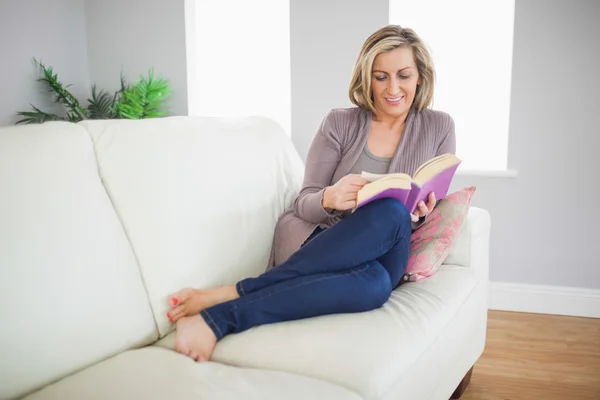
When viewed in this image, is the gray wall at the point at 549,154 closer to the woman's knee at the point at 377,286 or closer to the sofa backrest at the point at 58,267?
the woman's knee at the point at 377,286

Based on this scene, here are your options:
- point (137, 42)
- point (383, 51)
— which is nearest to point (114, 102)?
point (137, 42)

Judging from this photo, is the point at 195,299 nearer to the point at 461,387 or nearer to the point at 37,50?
the point at 461,387

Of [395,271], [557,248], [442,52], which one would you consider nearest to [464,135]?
[442,52]

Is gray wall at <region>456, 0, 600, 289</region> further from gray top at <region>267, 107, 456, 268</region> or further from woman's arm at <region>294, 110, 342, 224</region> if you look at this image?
woman's arm at <region>294, 110, 342, 224</region>

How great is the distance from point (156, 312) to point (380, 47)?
1.12 m

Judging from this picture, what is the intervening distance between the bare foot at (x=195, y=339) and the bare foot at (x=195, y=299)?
0.26 ft

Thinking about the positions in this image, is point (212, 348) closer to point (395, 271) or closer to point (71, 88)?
point (395, 271)

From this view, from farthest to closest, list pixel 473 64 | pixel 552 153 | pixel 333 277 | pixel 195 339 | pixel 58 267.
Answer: pixel 473 64 < pixel 552 153 < pixel 333 277 < pixel 195 339 < pixel 58 267

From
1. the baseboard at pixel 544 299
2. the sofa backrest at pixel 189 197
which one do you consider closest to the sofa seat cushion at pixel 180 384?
the sofa backrest at pixel 189 197

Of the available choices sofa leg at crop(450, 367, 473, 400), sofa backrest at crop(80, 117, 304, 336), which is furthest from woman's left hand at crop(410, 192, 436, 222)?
sofa leg at crop(450, 367, 473, 400)

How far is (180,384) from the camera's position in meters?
1.18

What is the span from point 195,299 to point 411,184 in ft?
2.20

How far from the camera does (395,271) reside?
172 cm

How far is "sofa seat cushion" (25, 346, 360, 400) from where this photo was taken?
1141 mm
